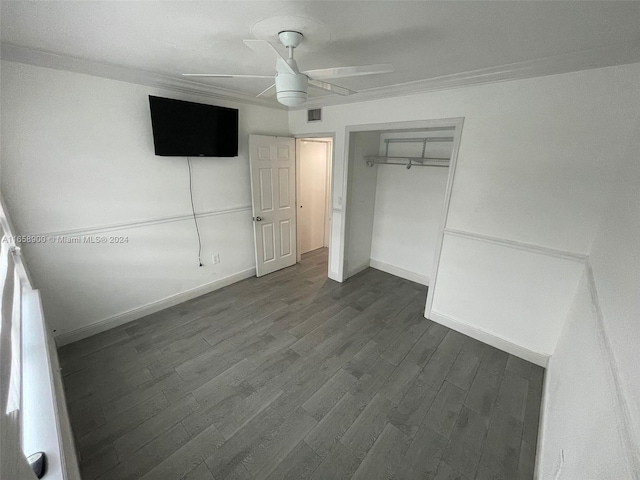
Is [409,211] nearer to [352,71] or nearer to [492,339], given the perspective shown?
[492,339]

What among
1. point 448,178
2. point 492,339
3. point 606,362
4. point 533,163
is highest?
point 533,163

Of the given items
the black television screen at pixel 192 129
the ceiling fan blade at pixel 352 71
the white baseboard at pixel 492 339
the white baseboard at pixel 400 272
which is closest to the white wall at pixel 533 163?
the white baseboard at pixel 492 339

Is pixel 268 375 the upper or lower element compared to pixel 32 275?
lower

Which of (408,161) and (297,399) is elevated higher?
(408,161)

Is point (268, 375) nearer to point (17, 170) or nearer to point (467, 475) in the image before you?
point (467, 475)

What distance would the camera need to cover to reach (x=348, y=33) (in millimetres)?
1461

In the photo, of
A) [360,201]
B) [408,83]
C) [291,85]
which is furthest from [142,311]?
[408,83]

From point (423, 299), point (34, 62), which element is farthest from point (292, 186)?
point (34, 62)

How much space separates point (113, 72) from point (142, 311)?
88.7 inches

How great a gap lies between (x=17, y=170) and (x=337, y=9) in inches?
98.9

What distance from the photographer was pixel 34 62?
73.2 inches

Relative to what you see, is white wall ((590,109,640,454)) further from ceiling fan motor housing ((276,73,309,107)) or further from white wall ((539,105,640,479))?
ceiling fan motor housing ((276,73,309,107))

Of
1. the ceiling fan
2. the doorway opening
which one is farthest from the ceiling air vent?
the ceiling fan

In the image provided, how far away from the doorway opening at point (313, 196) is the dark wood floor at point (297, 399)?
1926 mm
